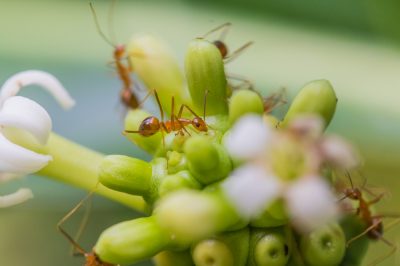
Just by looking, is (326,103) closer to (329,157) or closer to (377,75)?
(329,157)

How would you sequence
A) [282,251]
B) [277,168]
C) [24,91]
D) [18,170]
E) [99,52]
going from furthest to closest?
[99,52] → [24,91] → [18,170] → [282,251] → [277,168]

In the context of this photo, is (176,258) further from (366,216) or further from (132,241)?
(366,216)

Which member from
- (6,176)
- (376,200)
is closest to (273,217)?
(376,200)

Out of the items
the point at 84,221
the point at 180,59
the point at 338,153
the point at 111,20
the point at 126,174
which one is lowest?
the point at 84,221

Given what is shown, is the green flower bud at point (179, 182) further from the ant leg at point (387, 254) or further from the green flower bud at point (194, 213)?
the ant leg at point (387, 254)

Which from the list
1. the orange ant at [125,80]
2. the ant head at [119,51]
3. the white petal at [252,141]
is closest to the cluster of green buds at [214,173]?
the white petal at [252,141]

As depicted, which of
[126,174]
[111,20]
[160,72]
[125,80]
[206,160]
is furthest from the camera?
[111,20]

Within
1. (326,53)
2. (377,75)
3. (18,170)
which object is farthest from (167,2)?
(18,170)

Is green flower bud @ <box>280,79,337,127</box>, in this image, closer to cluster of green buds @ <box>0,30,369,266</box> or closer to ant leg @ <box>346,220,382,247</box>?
cluster of green buds @ <box>0,30,369,266</box>
